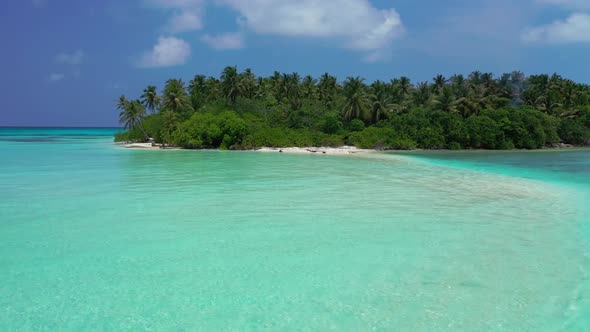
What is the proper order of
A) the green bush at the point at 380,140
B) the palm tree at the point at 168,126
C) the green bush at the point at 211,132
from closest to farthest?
1. the green bush at the point at 211,132
2. the green bush at the point at 380,140
3. the palm tree at the point at 168,126

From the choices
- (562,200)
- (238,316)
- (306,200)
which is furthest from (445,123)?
(238,316)

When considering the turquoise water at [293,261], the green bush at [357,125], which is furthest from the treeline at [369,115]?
the turquoise water at [293,261]

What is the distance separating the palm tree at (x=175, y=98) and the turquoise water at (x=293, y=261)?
47425mm

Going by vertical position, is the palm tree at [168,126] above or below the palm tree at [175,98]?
below

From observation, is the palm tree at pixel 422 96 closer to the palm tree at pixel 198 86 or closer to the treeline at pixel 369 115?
the treeline at pixel 369 115

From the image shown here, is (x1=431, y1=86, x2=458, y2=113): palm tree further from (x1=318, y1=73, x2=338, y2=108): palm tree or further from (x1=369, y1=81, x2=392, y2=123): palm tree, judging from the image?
(x1=318, y1=73, x2=338, y2=108): palm tree

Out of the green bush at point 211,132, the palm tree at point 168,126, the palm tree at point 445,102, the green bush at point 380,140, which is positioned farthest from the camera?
the palm tree at point 445,102

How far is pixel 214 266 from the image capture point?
8.26 m

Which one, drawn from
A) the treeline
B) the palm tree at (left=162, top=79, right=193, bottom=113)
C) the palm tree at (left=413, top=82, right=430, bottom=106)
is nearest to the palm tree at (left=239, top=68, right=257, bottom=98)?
the treeline

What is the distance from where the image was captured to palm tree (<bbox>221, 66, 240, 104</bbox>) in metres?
67.0

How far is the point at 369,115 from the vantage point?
206ft

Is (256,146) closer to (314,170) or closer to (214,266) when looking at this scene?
(314,170)

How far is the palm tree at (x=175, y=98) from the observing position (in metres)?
62.8

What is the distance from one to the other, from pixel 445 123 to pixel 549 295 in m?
54.7
